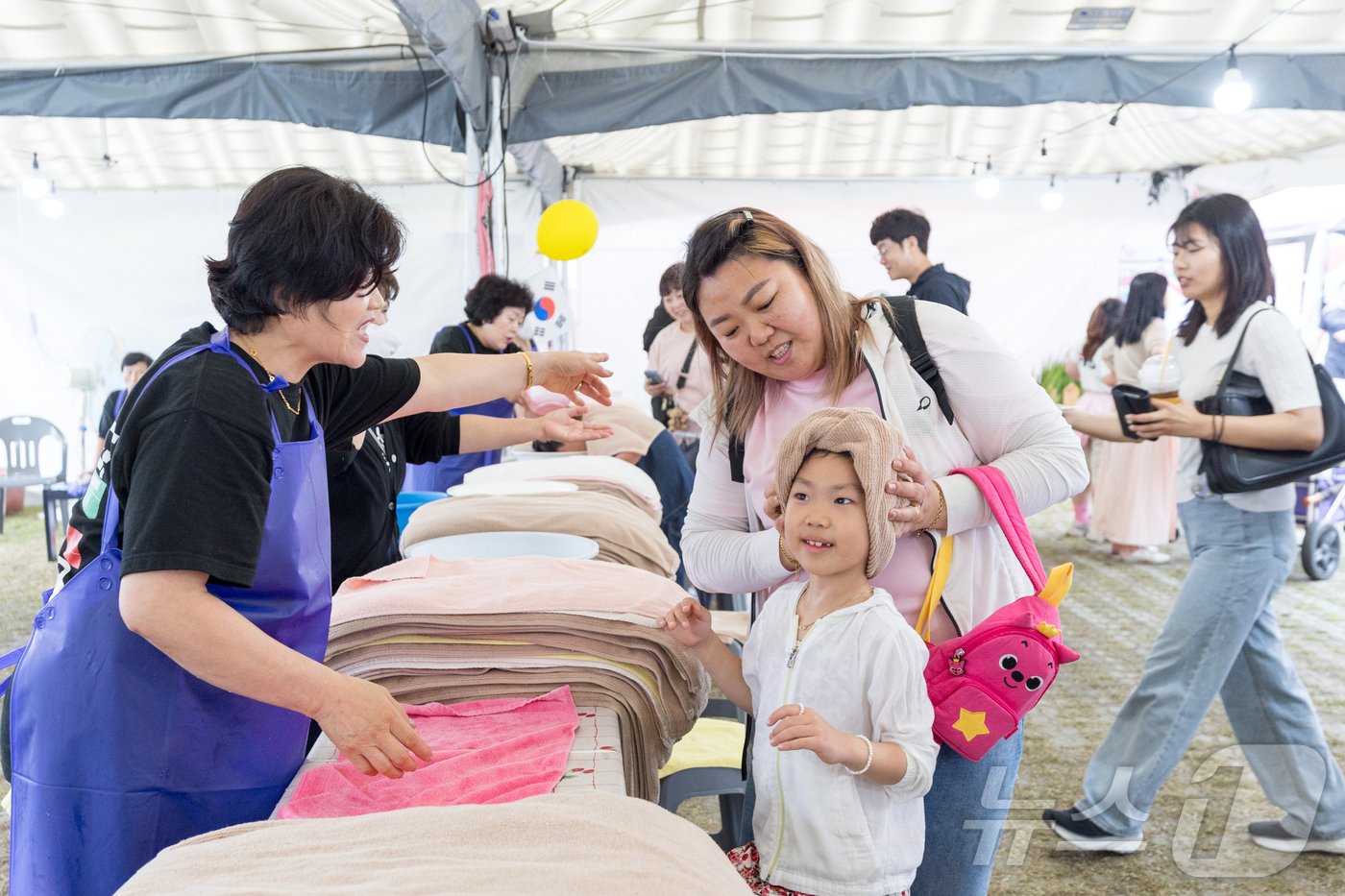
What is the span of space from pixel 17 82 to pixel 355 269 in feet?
13.2

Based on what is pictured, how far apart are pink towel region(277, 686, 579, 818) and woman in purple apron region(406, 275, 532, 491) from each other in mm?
2416

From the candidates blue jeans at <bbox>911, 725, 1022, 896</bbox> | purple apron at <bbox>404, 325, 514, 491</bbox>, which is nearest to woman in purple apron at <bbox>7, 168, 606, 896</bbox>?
blue jeans at <bbox>911, 725, 1022, 896</bbox>

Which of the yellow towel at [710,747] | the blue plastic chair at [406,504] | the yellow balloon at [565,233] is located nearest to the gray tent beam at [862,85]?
the yellow balloon at [565,233]

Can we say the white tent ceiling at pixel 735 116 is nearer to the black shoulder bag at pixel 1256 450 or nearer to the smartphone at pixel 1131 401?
the smartphone at pixel 1131 401

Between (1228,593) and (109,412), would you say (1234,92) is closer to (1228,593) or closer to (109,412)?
(1228,593)

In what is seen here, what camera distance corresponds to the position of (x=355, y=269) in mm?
1131

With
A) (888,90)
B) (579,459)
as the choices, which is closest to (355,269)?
(579,459)

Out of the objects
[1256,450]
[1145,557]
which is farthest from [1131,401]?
[1145,557]

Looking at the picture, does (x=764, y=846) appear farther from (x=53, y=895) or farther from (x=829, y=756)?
(x=53, y=895)

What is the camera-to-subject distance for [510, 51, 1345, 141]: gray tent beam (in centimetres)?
447

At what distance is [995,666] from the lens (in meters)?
1.20

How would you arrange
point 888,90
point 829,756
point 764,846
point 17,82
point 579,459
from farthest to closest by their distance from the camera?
point 888,90 → point 17,82 → point 579,459 → point 764,846 → point 829,756

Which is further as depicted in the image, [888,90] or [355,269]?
[888,90]

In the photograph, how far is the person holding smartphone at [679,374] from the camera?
178 inches
